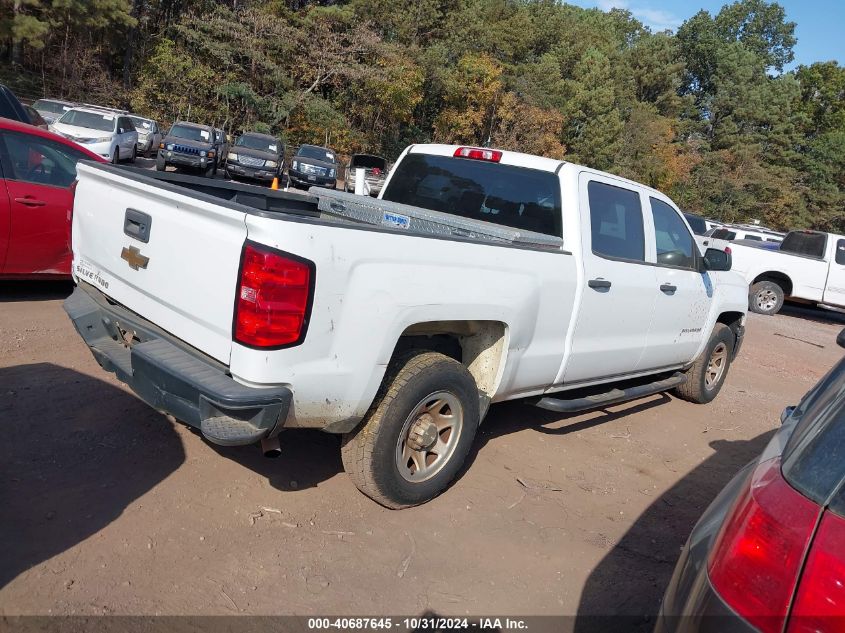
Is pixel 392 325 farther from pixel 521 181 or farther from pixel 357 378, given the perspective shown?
pixel 521 181

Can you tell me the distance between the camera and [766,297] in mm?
15453

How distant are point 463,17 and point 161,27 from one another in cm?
1678

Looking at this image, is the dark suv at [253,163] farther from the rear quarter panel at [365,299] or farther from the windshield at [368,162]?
the rear quarter panel at [365,299]

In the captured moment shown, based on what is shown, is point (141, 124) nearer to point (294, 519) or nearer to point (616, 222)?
point (616, 222)

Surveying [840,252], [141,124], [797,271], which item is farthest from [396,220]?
[141,124]

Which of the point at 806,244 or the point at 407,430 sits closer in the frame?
the point at 407,430

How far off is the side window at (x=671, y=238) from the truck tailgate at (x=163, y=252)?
362 cm

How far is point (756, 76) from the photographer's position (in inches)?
2549

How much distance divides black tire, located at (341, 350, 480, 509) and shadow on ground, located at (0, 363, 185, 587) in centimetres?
117

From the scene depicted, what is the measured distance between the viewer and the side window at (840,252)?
14859mm

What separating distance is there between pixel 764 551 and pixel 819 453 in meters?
0.29

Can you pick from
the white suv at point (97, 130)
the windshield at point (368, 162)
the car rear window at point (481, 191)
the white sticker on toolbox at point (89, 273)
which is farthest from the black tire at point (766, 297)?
the white suv at point (97, 130)

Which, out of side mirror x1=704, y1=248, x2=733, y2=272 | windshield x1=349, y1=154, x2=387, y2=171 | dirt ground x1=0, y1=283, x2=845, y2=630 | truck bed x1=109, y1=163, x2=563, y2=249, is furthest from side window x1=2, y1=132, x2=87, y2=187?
windshield x1=349, y1=154, x2=387, y2=171

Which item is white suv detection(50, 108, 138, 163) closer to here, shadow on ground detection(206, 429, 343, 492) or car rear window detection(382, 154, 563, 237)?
car rear window detection(382, 154, 563, 237)
